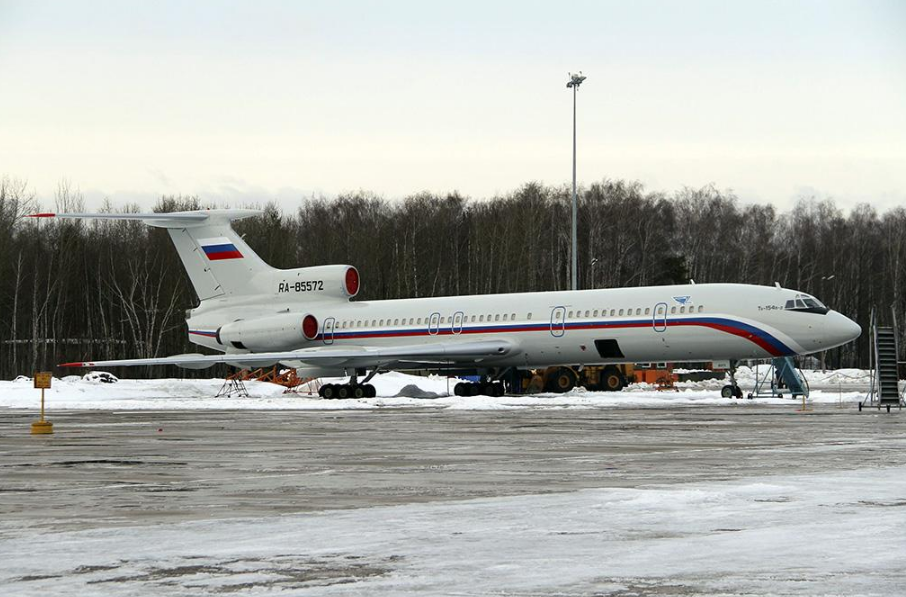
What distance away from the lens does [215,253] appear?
42562mm

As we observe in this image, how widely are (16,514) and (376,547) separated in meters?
3.12

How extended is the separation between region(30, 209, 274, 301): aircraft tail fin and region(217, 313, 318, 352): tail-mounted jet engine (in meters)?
1.88

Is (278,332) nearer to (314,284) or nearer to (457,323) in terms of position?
(314,284)

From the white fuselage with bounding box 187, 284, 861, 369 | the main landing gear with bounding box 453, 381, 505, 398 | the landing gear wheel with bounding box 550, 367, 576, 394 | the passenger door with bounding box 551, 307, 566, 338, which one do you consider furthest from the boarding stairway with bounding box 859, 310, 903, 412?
the landing gear wheel with bounding box 550, 367, 576, 394

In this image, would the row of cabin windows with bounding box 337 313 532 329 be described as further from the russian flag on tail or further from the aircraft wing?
the russian flag on tail

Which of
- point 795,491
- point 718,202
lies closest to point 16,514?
point 795,491

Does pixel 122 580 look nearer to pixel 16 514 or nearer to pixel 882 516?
pixel 16 514

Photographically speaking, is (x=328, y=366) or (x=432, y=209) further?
(x=432, y=209)

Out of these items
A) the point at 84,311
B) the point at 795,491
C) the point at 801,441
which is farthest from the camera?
Result: the point at 84,311

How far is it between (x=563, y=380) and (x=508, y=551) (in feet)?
119

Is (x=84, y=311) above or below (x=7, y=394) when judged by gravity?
above

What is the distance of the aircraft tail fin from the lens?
139 feet

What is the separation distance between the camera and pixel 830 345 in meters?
34.7

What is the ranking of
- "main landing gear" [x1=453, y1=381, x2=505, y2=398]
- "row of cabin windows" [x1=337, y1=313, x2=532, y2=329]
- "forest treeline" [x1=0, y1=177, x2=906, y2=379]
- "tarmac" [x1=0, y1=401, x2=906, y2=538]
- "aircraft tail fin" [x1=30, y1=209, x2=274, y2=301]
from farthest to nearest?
"forest treeline" [x1=0, y1=177, x2=906, y2=379]
"aircraft tail fin" [x1=30, y1=209, x2=274, y2=301]
"main landing gear" [x1=453, y1=381, x2=505, y2=398]
"row of cabin windows" [x1=337, y1=313, x2=532, y2=329]
"tarmac" [x1=0, y1=401, x2=906, y2=538]
